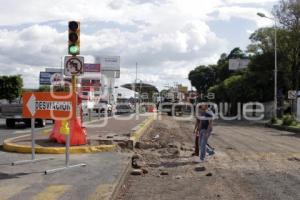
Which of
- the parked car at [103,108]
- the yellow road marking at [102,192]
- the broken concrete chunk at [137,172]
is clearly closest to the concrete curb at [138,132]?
the broken concrete chunk at [137,172]

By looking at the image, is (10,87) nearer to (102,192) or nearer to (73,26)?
(73,26)

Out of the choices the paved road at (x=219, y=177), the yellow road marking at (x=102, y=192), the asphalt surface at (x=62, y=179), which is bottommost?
the paved road at (x=219, y=177)

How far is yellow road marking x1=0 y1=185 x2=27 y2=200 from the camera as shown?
9.75 metres

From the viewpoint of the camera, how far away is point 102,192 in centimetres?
1027

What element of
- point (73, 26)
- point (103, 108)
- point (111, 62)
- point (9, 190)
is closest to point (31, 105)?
point (73, 26)

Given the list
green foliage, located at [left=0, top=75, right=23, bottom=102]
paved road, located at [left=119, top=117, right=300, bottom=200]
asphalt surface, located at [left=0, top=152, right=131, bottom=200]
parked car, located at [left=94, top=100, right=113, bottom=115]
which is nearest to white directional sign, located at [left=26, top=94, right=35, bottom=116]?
asphalt surface, located at [left=0, top=152, right=131, bottom=200]

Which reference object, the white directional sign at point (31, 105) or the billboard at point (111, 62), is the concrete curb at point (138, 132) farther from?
the billboard at point (111, 62)

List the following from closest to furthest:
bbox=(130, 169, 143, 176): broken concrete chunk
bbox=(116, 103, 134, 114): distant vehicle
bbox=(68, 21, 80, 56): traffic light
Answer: bbox=(68, 21, 80, 56): traffic light → bbox=(130, 169, 143, 176): broken concrete chunk → bbox=(116, 103, 134, 114): distant vehicle

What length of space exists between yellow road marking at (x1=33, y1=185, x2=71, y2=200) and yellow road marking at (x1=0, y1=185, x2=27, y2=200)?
458 mm

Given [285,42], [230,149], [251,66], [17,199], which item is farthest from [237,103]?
[17,199]

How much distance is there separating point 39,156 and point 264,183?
20.7 feet

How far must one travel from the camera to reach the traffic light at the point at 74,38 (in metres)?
13.0

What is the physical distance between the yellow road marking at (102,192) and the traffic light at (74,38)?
140 inches

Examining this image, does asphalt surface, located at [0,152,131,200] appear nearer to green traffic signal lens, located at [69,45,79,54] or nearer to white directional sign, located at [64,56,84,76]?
white directional sign, located at [64,56,84,76]
